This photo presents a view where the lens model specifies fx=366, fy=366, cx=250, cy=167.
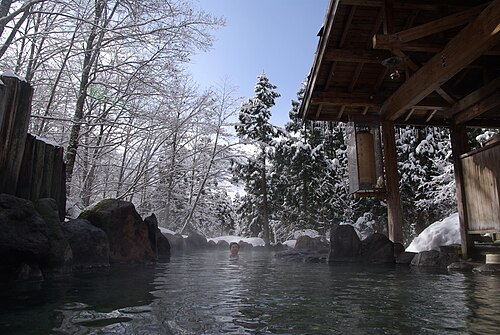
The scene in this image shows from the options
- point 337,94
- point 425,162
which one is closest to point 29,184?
point 337,94

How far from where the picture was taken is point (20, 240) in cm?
526

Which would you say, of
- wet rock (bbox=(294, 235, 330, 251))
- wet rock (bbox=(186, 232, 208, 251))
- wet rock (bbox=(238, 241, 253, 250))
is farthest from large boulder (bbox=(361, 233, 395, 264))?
wet rock (bbox=(238, 241, 253, 250))

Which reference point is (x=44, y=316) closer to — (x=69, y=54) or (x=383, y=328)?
(x=383, y=328)

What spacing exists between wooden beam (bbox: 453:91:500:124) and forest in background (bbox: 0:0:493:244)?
22.1ft

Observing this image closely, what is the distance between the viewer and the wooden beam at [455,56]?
205 inches

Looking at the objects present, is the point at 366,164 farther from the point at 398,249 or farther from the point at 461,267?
the point at 461,267

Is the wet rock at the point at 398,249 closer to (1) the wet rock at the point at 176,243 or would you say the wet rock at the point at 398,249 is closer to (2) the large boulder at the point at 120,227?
(2) the large boulder at the point at 120,227

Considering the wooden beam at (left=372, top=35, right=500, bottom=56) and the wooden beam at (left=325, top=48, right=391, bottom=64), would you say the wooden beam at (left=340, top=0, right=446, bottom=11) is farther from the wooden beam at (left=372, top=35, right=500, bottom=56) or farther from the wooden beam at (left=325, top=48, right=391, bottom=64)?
the wooden beam at (left=325, top=48, right=391, bottom=64)

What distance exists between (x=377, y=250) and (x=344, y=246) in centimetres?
88

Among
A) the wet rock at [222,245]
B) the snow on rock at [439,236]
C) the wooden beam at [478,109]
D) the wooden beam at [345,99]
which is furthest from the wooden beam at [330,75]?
the wet rock at [222,245]

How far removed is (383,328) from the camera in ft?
8.93

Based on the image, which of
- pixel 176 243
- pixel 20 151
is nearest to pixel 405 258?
pixel 20 151

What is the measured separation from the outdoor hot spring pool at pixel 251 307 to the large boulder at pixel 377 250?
3.73m

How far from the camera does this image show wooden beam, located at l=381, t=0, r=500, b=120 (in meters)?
5.22
